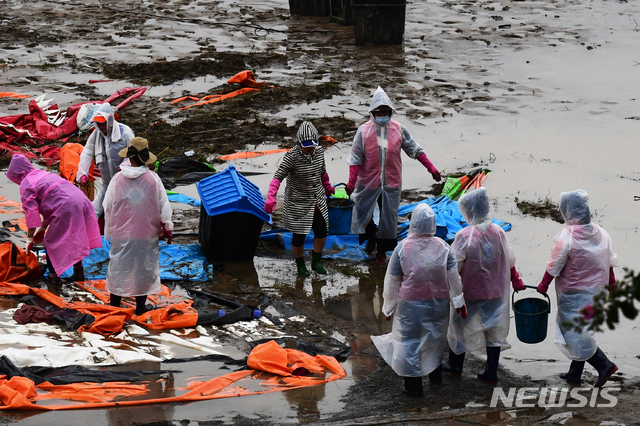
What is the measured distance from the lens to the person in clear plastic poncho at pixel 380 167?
25.8ft

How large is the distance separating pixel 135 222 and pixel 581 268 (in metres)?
3.53

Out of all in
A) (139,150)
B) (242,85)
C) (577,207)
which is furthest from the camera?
(242,85)

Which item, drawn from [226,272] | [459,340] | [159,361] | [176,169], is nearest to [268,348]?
[159,361]

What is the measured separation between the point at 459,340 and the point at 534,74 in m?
10.5

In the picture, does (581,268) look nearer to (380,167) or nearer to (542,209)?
(380,167)

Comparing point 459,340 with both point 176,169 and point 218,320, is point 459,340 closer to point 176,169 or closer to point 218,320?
point 218,320

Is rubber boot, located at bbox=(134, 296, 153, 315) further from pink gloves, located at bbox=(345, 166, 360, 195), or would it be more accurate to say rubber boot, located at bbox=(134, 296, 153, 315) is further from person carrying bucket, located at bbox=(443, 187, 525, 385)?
person carrying bucket, located at bbox=(443, 187, 525, 385)

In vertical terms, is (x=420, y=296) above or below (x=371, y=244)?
above

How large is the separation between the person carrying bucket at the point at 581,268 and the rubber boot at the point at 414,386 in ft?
3.66

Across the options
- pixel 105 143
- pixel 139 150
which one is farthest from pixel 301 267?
pixel 105 143

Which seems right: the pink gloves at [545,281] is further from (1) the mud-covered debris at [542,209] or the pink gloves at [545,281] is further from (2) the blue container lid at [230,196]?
(1) the mud-covered debris at [542,209]

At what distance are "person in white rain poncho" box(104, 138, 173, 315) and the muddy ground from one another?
961mm

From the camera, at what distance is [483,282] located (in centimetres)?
557

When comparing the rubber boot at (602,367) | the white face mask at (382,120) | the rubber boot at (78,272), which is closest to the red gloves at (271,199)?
the white face mask at (382,120)
